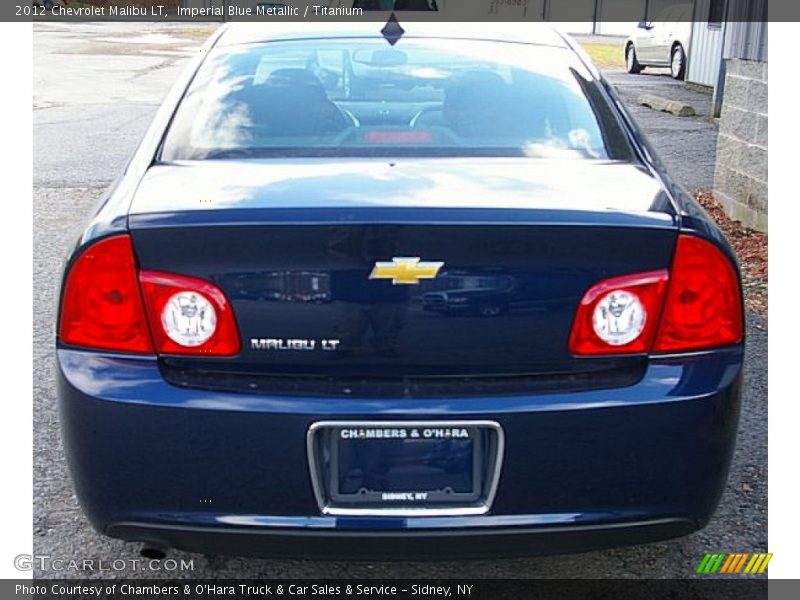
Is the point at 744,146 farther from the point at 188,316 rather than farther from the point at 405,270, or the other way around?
the point at 188,316

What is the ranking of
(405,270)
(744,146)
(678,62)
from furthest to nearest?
(678,62)
(744,146)
(405,270)

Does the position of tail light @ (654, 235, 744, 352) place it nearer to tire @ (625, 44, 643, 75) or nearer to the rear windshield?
the rear windshield

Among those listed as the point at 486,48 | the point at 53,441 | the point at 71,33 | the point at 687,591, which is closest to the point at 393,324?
the point at 687,591

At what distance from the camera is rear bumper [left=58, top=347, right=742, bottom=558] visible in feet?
7.08

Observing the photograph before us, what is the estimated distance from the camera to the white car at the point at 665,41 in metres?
18.0

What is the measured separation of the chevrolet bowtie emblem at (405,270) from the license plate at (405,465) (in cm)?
33

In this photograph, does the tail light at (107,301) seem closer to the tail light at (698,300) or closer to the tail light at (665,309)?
the tail light at (665,309)

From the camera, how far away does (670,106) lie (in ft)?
42.9

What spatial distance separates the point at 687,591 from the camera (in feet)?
9.08

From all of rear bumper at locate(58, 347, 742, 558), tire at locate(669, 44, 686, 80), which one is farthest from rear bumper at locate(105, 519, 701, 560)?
tire at locate(669, 44, 686, 80)

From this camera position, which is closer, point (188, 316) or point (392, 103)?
point (188, 316)

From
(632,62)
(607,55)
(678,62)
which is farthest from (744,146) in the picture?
(607,55)

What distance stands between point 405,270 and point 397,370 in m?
0.24

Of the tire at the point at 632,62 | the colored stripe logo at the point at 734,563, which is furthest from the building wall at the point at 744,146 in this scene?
the tire at the point at 632,62
